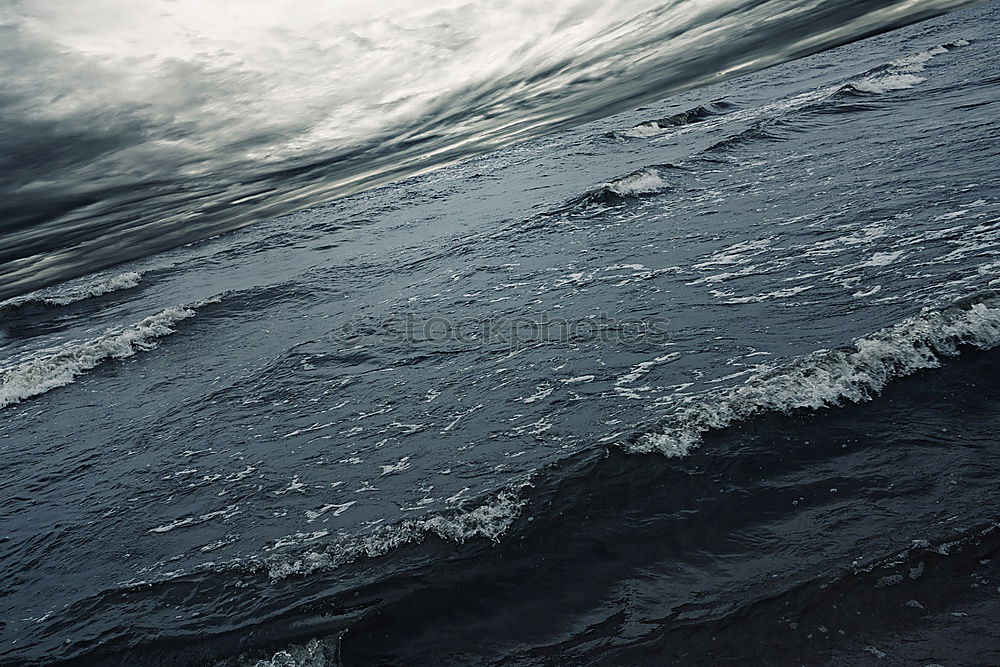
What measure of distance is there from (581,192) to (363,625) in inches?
621

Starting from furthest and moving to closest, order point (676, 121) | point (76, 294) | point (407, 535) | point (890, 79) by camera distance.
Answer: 1. point (676, 121)
2. point (890, 79)
3. point (76, 294)
4. point (407, 535)

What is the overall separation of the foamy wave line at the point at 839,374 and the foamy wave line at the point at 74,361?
1152 centimetres

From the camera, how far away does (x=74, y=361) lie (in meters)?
12.4

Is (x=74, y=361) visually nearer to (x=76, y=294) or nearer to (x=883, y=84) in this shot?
(x=76, y=294)

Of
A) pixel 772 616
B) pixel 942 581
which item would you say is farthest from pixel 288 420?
pixel 942 581

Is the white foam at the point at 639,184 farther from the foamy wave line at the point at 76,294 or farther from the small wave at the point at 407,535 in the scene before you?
the foamy wave line at the point at 76,294

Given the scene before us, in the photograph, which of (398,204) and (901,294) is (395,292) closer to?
(901,294)

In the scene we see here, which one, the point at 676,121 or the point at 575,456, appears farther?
the point at 676,121

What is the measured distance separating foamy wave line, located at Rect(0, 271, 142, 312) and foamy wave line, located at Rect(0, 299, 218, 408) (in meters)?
8.45

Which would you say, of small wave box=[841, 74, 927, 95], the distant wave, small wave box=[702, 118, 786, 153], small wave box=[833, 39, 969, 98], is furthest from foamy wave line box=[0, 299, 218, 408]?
small wave box=[841, 74, 927, 95]

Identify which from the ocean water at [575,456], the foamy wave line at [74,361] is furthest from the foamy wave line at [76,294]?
the ocean water at [575,456]

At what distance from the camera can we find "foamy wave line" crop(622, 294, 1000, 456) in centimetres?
516

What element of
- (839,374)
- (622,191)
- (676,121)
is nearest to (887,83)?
(676,121)

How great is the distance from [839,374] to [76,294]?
23.9 m
